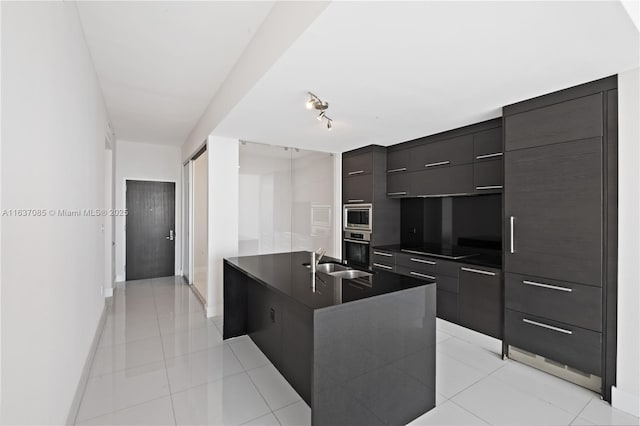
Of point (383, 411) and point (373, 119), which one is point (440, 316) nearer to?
point (383, 411)

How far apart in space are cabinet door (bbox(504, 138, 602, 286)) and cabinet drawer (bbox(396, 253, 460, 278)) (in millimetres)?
624

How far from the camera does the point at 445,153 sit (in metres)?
3.59

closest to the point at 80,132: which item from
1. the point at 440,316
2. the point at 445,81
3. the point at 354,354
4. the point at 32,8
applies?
the point at 32,8

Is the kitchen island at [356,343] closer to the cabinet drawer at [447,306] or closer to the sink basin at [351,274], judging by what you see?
the sink basin at [351,274]

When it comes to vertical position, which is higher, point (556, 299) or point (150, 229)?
point (150, 229)

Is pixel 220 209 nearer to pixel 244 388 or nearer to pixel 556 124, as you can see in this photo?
pixel 244 388

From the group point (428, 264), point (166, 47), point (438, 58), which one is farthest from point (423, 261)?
point (166, 47)

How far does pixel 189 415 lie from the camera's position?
6.45 ft


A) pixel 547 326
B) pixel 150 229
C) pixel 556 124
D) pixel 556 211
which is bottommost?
pixel 547 326

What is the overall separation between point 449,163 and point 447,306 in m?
1.66

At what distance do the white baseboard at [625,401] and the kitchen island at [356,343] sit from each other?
1.28 m

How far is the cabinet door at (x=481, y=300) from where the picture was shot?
9.38 ft

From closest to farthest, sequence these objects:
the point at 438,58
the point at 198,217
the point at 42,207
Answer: the point at 42,207, the point at 438,58, the point at 198,217

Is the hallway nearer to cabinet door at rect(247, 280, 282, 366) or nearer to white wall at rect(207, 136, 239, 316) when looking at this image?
cabinet door at rect(247, 280, 282, 366)
